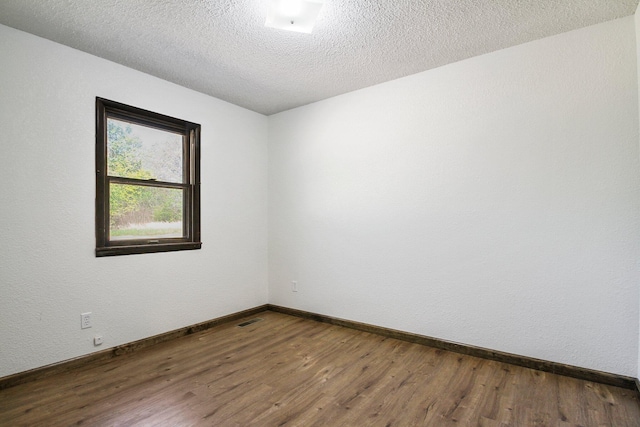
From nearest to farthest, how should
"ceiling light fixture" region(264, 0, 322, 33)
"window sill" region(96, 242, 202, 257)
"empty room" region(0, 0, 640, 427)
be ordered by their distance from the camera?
"ceiling light fixture" region(264, 0, 322, 33) < "empty room" region(0, 0, 640, 427) < "window sill" region(96, 242, 202, 257)

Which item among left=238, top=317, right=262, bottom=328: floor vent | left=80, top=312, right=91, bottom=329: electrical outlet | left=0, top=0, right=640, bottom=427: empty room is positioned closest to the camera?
left=0, top=0, right=640, bottom=427: empty room

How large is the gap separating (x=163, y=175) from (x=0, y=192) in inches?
50.1

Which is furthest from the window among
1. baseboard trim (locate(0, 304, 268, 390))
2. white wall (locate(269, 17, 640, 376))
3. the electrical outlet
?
white wall (locate(269, 17, 640, 376))

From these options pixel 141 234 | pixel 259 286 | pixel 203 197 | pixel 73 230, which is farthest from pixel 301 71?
pixel 259 286

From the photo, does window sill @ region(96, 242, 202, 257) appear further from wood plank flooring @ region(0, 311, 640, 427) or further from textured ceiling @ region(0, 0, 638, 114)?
textured ceiling @ region(0, 0, 638, 114)

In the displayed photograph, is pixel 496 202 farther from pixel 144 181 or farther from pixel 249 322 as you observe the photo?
pixel 144 181

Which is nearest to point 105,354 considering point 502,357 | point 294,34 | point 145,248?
point 145,248

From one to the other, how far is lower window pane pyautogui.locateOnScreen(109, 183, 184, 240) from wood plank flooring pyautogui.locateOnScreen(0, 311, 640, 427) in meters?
1.14

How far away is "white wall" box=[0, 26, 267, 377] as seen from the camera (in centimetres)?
232

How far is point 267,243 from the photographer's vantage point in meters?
4.39

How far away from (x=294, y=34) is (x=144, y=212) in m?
2.24

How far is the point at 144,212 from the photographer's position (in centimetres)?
318

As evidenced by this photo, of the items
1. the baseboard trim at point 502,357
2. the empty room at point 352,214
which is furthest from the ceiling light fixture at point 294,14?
the baseboard trim at point 502,357

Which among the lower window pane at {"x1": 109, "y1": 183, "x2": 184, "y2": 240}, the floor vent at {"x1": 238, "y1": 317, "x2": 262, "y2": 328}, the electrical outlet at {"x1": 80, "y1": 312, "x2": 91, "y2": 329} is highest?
the lower window pane at {"x1": 109, "y1": 183, "x2": 184, "y2": 240}
